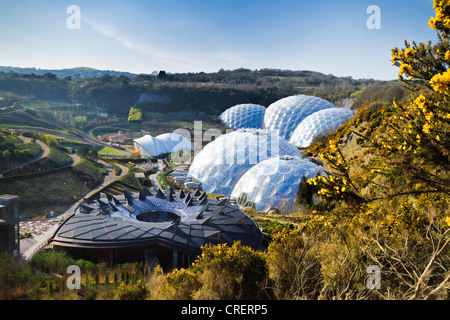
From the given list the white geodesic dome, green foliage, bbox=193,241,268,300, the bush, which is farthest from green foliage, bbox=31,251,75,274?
the white geodesic dome

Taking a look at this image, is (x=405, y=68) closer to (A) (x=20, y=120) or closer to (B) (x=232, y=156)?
(B) (x=232, y=156)

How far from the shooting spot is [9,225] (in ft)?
49.6

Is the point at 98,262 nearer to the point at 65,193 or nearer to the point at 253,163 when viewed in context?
the point at 253,163

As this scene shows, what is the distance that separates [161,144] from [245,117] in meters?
15.8

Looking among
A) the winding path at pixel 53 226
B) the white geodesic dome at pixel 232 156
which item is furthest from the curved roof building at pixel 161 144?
the white geodesic dome at pixel 232 156

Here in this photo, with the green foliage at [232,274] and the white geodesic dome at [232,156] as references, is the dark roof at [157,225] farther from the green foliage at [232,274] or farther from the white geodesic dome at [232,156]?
the white geodesic dome at [232,156]

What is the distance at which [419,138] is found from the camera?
5922mm

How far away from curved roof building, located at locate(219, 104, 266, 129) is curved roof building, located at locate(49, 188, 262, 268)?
121ft

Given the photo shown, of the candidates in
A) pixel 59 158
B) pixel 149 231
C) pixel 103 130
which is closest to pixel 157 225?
pixel 149 231

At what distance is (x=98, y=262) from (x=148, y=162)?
34.1 meters

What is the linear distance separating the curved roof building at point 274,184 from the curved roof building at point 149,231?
18.0 feet

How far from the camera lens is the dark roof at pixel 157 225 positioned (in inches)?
553

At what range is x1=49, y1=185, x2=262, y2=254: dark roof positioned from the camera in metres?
14.1
